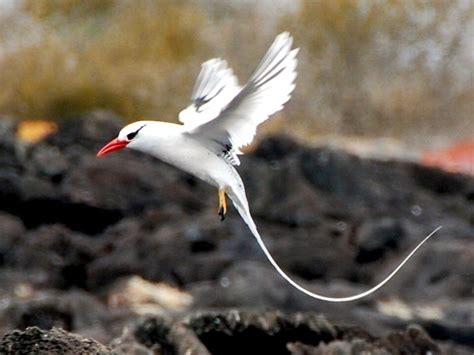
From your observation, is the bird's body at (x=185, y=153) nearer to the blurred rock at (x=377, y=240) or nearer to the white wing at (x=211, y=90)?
the white wing at (x=211, y=90)

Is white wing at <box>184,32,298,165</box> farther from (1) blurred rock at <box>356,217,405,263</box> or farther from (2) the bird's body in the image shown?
(1) blurred rock at <box>356,217,405,263</box>

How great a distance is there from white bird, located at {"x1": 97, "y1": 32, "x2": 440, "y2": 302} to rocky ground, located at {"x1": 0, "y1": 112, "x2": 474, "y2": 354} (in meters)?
1.13

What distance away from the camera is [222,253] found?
64.6ft

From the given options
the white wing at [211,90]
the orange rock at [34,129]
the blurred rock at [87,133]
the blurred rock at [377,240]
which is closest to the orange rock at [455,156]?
the orange rock at [34,129]

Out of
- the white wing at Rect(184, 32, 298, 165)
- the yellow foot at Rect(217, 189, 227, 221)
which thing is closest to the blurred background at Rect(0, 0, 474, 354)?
the yellow foot at Rect(217, 189, 227, 221)

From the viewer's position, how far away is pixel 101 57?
42.5 metres

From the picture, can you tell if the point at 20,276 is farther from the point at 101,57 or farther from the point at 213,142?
the point at 101,57

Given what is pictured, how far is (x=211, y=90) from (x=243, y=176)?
656 inches

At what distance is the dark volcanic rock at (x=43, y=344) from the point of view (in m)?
7.40

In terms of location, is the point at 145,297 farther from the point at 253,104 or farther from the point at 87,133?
the point at 87,133

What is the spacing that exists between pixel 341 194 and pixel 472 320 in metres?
10.6

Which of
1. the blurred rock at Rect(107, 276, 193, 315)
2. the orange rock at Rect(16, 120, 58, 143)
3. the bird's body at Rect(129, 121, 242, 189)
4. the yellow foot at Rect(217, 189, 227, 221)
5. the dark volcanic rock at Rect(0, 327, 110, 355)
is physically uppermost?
the orange rock at Rect(16, 120, 58, 143)

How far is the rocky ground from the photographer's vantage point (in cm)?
1100

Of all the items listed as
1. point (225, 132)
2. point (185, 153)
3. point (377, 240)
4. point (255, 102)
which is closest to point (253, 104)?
point (255, 102)
